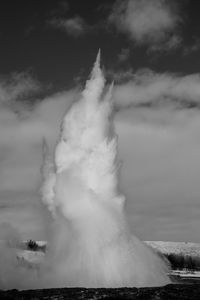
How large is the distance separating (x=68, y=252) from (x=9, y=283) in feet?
32.0

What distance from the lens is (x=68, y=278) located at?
63594 millimetres

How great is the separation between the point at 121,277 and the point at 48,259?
11.9 m

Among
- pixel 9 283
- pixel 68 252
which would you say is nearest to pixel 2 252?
pixel 9 283

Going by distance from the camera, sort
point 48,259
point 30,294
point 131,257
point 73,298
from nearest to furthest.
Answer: point 73,298, point 30,294, point 131,257, point 48,259

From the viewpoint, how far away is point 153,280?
2571 inches

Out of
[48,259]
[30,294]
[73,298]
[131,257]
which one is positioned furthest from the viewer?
[48,259]

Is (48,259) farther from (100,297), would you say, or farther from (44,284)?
(100,297)

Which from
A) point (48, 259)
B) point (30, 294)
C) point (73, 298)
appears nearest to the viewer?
point (73, 298)

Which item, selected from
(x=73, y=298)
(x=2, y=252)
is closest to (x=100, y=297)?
(x=73, y=298)

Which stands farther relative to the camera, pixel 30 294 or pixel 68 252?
pixel 68 252

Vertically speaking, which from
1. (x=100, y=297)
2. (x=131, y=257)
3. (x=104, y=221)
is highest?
(x=104, y=221)

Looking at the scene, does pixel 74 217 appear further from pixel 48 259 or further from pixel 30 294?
pixel 30 294

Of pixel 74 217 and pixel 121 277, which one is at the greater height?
pixel 74 217

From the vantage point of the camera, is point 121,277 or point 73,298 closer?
point 73,298
